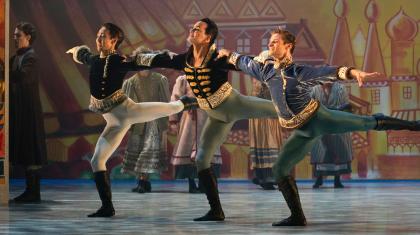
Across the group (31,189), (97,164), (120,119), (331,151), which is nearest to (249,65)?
(120,119)

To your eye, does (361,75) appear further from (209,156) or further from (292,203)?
(209,156)

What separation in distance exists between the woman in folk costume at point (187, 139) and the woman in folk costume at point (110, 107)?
3237 mm

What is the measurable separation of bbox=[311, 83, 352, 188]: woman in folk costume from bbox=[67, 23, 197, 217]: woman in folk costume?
4.25 m

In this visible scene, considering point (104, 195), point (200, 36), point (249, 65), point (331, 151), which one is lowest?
point (104, 195)

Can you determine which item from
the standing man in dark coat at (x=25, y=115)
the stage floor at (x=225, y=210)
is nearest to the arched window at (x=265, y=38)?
the stage floor at (x=225, y=210)

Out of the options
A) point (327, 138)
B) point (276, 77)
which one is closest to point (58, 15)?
point (327, 138)

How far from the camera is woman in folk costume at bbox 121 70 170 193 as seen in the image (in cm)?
993

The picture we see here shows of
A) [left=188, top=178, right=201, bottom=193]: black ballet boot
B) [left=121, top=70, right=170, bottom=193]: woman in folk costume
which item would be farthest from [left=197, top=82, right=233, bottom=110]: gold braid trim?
[left=121, top=70, right=170, bottom=193]: woman in folk costume

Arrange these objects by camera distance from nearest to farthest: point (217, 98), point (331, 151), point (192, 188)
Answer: point (217, 98)
point (192, 188)
point (331, 151)

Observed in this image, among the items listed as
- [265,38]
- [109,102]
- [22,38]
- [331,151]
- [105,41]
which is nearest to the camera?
[109,102]

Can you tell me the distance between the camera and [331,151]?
10.8 metres

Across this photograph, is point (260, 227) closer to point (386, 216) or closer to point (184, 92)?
point (386, 216)

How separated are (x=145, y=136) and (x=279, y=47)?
13.9ft

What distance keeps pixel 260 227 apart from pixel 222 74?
1.07 m
